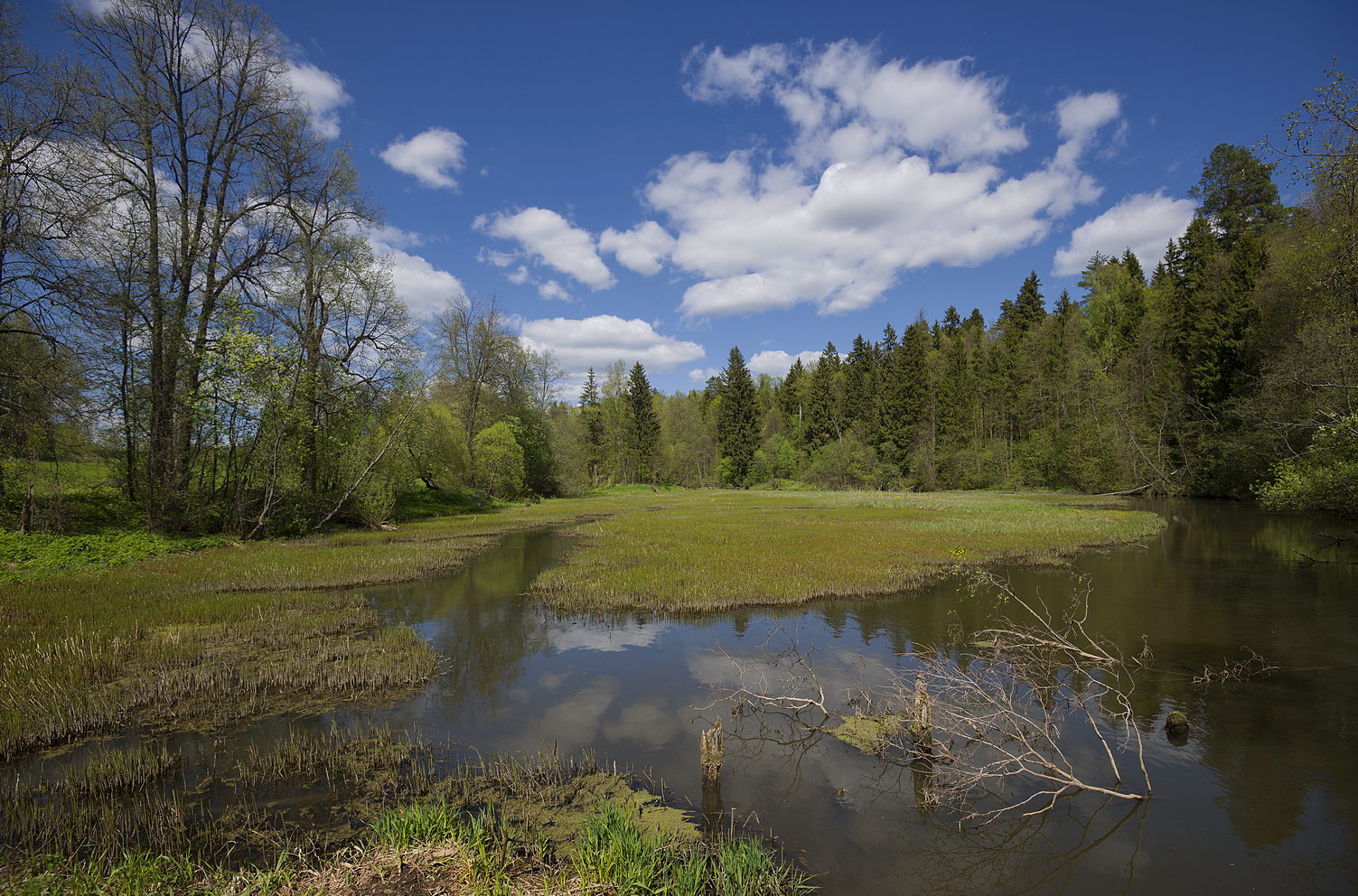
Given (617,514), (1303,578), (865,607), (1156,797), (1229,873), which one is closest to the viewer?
(1229,873)

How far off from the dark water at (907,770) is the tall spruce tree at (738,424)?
212ft

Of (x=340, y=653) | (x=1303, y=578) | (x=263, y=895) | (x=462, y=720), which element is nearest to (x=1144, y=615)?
(x=1303, y=578)

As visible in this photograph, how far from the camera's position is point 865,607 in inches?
542

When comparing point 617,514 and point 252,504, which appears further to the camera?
point 617,514

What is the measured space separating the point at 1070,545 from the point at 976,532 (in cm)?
378

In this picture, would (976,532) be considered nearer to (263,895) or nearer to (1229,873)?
(1229,873)

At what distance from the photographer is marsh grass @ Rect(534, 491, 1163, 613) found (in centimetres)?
1491

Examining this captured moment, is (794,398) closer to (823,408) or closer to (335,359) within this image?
(823,408)

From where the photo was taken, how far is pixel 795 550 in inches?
817

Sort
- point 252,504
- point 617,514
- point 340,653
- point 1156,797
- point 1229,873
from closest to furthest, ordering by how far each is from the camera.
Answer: point 1229,873 < point 1156,797 < point 340,653 < point 252,504 < point 617,514

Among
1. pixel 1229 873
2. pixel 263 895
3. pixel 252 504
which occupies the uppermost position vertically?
pixel 252 504

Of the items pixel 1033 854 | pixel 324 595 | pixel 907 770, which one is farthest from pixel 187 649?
pixel 1033 854

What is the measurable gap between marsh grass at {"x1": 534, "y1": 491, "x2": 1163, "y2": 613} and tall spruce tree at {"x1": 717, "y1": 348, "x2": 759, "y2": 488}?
44.1 metres

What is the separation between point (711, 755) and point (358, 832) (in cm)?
344
